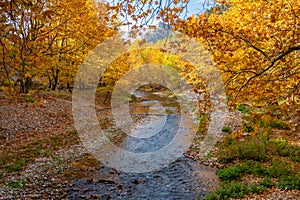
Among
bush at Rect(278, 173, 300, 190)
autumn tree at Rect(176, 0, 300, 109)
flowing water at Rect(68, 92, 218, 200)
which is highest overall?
autumn tree at Rect(176, 0, 300, 109)

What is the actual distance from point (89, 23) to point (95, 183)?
9.85 m

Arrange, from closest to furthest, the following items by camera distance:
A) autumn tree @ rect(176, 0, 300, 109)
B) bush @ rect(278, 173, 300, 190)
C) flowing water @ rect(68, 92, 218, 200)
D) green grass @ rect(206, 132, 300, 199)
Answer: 1. autumn tree @ rect(176, 0, 300, 109)
2. bush @ rect(278, 173, 300, 190)
3. green grass @ rect(206, 132, 300, 199)
4. flowing water @ rect(68, 92, 218, 200)

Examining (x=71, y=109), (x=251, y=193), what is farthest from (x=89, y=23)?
(x=251, y=193)

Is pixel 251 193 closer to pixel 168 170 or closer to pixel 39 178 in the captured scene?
pixel 168 170

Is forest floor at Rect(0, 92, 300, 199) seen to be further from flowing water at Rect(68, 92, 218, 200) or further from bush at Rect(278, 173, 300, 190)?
bush at Rect(278, 173, 300, 190)

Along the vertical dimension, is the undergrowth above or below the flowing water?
above

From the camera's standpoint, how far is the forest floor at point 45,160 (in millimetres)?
6863

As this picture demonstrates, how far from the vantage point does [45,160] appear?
356 inches

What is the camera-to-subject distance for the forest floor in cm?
686

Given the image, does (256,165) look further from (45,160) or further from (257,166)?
(45,160)

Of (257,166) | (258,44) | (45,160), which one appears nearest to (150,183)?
(257,166)

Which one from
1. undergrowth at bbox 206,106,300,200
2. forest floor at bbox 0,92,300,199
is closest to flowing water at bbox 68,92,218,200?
forest floor at bbox 0,92,300,199

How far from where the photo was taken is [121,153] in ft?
36.2

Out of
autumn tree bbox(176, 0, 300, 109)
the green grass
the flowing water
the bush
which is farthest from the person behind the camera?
the flowing water
